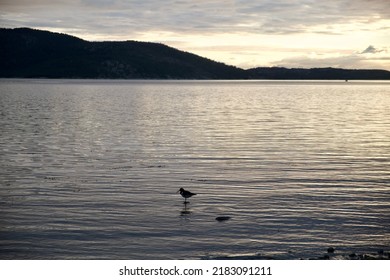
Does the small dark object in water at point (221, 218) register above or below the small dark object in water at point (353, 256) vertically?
above

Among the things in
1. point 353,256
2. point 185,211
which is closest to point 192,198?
point 185,211

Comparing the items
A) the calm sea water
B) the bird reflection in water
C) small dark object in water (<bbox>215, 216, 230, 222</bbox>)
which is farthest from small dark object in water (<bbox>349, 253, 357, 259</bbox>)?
the bird reflection in water

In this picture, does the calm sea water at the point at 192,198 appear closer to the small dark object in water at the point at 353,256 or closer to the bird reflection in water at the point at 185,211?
the bird reflection in water at the point at 185,211

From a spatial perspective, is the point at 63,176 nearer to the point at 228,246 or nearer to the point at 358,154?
the point at 228,246

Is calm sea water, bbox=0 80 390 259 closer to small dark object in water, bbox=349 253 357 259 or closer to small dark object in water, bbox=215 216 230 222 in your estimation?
small dark object in water, bbox=215 216 230 222

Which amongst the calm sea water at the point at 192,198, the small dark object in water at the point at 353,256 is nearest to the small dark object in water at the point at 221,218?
the calm sea water at the point at 192,198

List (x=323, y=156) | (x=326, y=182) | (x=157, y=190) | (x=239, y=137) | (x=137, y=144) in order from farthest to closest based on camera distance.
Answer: (x=239, y=137), (x=137, y=144), (x=323, y=156), (x=326, y=182), (x=157, y=190)

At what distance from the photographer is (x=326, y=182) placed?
2906cm

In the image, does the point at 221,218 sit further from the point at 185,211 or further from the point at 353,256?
the point at 353,256

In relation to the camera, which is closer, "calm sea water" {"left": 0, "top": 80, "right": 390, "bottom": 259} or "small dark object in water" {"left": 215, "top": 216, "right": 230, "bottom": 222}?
"calm sea water" {"left": 0, "top": 80, "right": 390, "bottom": 259}

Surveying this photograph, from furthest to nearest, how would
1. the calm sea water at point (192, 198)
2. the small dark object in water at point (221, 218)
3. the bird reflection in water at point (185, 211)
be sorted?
1. the bird reflection in water at point (185, 211)
2. the small dark object in water at point (221, 218)
3. the calm sea water at point (192, 198)

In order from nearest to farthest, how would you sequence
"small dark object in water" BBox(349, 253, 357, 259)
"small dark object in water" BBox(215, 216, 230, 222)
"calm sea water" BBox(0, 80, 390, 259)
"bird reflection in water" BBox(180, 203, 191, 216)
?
"small dark object in water" BBox(349, 253, 357, 259), "calm sea water" BBox(0, 80, 390, 259), "small dark object in water" BBox(215, 216, 230, 222), "bird reflection in water" BBox(180, 203, 191, 216)
